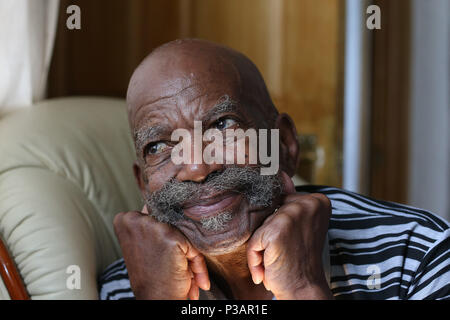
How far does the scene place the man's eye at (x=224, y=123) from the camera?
0.71 metres

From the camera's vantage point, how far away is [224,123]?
721 mm

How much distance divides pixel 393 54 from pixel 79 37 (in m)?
0.95

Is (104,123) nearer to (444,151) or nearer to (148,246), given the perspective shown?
(148,246)

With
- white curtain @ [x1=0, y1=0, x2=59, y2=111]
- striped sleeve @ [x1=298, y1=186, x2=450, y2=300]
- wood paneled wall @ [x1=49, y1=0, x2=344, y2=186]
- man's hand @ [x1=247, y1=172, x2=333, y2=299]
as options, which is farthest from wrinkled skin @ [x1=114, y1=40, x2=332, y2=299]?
wood paneled wall @ [x1=49, y1=0, x2=344, y2=186]

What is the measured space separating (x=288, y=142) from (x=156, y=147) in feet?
0.77

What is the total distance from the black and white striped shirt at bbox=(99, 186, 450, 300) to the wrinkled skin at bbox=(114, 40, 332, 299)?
15 cm

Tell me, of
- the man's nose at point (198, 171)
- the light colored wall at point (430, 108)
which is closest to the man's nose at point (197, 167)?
the man's nose at point (198, 171)

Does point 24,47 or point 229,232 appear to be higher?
point 24,47

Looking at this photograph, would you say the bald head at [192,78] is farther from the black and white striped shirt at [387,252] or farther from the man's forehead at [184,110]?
the black and white striped shirt at [387,252]

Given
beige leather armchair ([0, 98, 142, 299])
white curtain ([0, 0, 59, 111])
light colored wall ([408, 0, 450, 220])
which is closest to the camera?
beige leather armchair ([0, 98, 142, 299])

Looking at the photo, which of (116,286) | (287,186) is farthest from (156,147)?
(116,286)

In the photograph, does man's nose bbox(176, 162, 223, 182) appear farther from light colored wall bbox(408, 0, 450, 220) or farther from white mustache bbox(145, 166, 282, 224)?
light colored wall bbox(408, 0, 450, 220)

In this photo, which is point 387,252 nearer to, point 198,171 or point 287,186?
point 287,186

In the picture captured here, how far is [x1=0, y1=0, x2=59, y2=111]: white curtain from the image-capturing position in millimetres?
988
